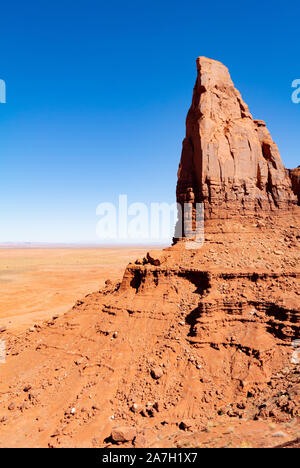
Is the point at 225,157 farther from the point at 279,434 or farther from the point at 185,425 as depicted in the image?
the point at 279,434

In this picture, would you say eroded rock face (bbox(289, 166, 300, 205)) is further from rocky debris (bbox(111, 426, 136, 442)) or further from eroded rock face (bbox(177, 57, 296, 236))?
rocky debris (bbox(111, 426, 136, 442))

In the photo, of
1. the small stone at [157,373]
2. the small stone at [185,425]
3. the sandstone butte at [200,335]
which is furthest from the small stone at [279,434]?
the small stone at [157,373]

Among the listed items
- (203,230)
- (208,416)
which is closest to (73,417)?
(208,416)

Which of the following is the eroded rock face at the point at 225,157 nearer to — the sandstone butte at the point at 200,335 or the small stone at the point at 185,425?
the sandstone butte at the point at 200,335

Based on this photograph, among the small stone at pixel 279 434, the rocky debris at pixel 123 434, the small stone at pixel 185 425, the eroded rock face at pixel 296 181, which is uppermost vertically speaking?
the eroded rock face at pixel 296 181

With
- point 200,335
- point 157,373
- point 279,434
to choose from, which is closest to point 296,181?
point 200,335
